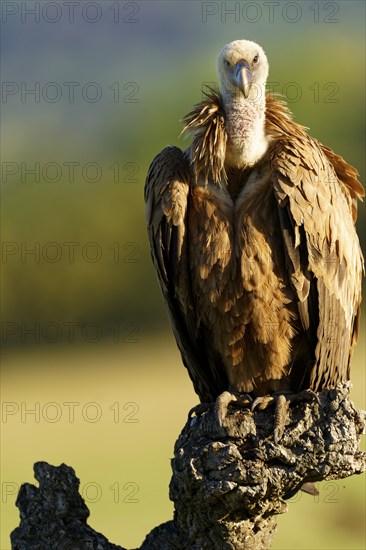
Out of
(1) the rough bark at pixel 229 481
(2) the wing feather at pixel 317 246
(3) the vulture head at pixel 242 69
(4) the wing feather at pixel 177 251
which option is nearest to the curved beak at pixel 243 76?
(3) the vulture head at pixel 242 69

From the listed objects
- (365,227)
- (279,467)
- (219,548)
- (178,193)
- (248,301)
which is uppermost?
(365,227)

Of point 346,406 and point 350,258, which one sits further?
point 350,258

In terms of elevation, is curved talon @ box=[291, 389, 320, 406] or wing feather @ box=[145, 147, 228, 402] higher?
wing feather @ box=[145, 147, 228, 402]

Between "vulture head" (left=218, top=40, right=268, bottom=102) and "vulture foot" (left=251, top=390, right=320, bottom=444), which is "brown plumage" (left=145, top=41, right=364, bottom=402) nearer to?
"vulture head" (left=218, top=40, right=268, bottom=102)

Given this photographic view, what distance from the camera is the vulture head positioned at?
6.93 m

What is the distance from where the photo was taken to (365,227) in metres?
20.0

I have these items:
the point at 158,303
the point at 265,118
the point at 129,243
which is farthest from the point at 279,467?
the point at 158,303

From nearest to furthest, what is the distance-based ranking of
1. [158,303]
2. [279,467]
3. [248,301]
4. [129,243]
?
1. [279,467]
2. [248,301]
3. [129,243]
4. [158,303]

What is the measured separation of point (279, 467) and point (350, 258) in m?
1.81

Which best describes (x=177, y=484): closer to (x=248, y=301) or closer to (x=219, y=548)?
(x=219, y=548)

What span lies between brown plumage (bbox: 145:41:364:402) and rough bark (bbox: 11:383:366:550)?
914 millimetres

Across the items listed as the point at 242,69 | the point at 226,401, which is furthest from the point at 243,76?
the point at 226,401

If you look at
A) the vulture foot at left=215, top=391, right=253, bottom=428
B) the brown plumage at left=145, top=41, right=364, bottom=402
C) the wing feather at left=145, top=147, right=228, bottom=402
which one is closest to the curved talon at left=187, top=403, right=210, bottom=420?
the vulture foot at left=215, top=391, right=253, bottom=428

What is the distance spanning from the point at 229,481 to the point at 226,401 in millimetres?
805
